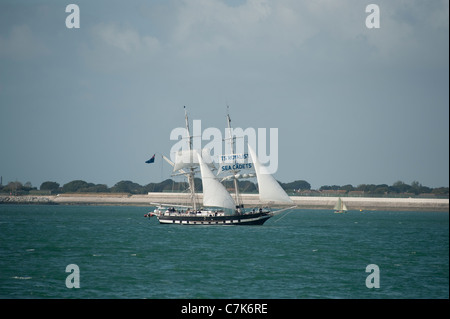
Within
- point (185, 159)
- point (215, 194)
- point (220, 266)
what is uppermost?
point (185, 159)

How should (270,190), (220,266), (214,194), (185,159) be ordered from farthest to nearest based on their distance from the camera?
(185,159) → (214,194) → (270,190) → (220,266)

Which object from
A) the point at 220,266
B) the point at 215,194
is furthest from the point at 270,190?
the point at 220,266

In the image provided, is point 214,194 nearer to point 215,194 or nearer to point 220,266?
point 215,194

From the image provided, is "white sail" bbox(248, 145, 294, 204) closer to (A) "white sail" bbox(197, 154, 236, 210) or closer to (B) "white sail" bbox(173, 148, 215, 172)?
(A) "white sail" bbox(197, 154, 236, 210)

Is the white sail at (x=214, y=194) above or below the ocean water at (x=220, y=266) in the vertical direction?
above

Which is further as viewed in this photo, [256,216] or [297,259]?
[256,216]

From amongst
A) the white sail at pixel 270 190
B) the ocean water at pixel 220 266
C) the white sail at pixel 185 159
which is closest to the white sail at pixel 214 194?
the white sail at pixel 270 190

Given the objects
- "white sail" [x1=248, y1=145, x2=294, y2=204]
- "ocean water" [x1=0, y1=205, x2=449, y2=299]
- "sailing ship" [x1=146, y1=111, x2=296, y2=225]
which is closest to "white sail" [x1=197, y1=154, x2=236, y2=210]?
"sailing ship" [x1=146, y1=111, x2=296, y2=225]

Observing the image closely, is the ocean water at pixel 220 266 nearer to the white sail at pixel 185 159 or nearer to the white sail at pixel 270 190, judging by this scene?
the white sail at pixel 270 190

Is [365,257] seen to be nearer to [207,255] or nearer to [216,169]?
[207,255]

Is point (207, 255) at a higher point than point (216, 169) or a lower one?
lower

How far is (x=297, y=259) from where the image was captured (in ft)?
193
